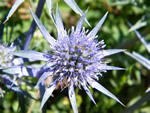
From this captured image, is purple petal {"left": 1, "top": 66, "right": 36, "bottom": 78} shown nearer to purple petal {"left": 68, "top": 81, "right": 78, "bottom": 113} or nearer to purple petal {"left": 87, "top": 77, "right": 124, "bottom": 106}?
purple petal {"left": 68, "top": 81, "right": 78, "bottom": 113}

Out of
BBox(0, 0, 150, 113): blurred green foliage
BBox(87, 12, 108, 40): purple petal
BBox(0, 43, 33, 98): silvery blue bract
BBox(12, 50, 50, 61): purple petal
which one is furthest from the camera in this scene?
BBox(0, 0, 150, 113): blurred green foliage

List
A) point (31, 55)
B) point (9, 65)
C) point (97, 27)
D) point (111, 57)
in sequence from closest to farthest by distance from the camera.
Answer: point (31, 55), point (97, 27), point (9, 65), point (111, 57)

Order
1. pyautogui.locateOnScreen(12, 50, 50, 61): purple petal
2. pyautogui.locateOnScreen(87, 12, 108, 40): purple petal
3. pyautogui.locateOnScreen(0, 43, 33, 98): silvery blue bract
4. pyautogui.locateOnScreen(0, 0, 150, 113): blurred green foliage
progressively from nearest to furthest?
pyautogui.locateOnScreen(12, 50, 50, 61): purple petal, pyautogui.locateOnScreen(87, 12, 108, 40): purple petal, pyautogui.locateOnScreen(0, 43, 33, 98): silvery blue bract, pyautogui.locateOnScreen(0, 0, 150, 113): blurred green foliage

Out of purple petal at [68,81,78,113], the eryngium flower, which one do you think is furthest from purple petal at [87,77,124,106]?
purple petal at [68,81,78,113]

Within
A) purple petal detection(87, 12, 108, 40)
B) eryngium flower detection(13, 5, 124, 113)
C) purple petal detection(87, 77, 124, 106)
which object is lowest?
purple petal detection(87, 77, 124, 106)

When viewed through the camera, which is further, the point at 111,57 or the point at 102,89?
the point at 111,57

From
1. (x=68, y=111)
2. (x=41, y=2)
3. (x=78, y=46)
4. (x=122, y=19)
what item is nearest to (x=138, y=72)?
(x=122, y=19)

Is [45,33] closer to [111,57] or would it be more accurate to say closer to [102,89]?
[102,89]

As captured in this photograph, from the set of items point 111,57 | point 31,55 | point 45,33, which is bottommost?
point 111,57

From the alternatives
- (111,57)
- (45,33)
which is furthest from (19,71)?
(111,57)

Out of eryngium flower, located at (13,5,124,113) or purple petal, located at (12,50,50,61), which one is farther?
eryngium flower, located at (13,5,124,113)

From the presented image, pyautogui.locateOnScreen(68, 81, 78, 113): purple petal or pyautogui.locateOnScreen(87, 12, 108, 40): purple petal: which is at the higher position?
pyautogui.locateOnScreen(87, 12, 108, 40): purple petal
